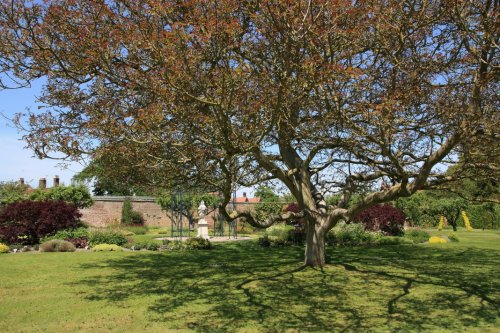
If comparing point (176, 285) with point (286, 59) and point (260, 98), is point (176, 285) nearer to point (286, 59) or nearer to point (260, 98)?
point (260, 98)

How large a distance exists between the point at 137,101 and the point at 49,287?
438cm

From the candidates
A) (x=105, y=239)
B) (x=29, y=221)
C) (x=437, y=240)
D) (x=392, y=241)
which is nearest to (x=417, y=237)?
(x=437, y=240)

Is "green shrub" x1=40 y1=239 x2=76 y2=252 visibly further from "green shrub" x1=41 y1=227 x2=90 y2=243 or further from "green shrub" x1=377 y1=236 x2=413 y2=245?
"green shrub" x1=377 y1=236 x2=413 y2=245

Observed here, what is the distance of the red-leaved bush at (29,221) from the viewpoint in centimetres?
1712

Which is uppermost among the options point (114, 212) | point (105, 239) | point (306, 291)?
point (114, 212)

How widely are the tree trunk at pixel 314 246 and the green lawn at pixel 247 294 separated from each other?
15.8 inches

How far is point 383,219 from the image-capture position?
21.3 metres

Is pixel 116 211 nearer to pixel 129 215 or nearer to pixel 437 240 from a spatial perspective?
pixel 129 215

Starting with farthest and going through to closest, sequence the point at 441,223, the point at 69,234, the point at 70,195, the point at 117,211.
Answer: the point at 117,211 → the point at 441,223 → the point at 70,195 → the point at 69,234

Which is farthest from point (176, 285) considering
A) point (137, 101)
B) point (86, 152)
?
point (137, 101)

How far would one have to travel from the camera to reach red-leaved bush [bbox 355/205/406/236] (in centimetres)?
2138

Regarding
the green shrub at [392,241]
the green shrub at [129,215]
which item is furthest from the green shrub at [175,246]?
the green shrub at [129,215]

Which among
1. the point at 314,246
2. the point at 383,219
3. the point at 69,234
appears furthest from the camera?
the point at 383,219

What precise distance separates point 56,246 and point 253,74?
1142cm
